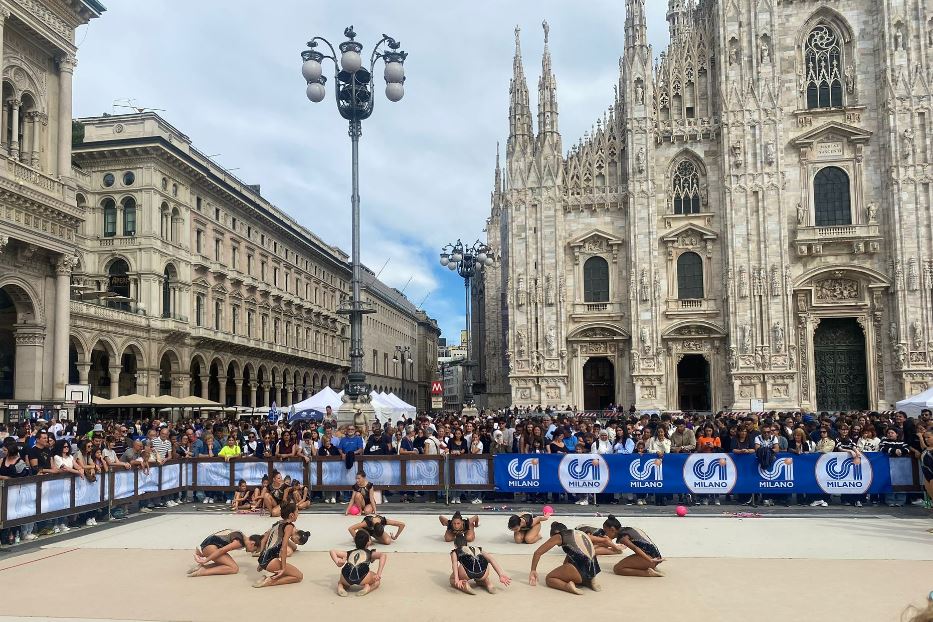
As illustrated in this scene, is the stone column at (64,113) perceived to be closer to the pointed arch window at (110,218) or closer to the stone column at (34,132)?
the stone column at (34,132)

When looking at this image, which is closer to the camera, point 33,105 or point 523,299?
point 33,105

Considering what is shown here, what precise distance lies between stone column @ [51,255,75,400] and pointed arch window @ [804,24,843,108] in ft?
118

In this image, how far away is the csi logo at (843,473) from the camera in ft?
53.9

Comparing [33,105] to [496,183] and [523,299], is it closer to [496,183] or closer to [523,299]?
[523,299]

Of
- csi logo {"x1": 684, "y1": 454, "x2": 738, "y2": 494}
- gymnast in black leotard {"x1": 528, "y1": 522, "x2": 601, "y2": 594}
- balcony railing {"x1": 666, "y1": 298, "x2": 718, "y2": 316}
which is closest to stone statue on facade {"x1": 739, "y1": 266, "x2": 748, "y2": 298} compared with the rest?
balcony railing {"x1": 666, "y1": 298, "x2": 718, "y2": 316}

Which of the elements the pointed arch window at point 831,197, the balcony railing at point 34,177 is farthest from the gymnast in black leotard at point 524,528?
the pointed arch window at point 831,197

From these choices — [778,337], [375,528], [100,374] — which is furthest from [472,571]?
[100,374]

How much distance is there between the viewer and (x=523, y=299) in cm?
4353

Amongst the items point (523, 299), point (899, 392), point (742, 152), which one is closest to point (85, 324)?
point (523, 299)

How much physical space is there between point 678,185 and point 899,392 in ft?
48.6

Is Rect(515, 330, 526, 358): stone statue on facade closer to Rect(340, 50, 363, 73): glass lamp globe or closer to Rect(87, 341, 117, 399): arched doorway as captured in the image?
Rect(87, 341, 117, 399): arched doorway

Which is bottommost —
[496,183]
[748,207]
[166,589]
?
[166,589]

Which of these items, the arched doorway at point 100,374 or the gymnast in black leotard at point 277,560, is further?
the arched doorway at point 100,374

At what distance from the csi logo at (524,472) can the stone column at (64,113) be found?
24.2m
